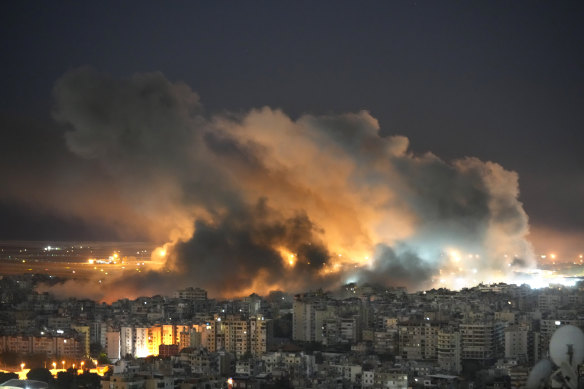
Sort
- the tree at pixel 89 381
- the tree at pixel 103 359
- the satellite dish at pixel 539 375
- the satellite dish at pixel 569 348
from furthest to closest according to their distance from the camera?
the tree at pixel 103 359 → the tree at pixel 89 381 → the satellite dish at pixel 569 348 → the satellite dish at pixel 539 375

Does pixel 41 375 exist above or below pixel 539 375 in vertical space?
below

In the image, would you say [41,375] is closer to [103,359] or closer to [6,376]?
[6,376]

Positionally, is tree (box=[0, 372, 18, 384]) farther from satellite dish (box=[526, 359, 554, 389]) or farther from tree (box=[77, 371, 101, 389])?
satellite dish (box=[526, 359, 554, 389])

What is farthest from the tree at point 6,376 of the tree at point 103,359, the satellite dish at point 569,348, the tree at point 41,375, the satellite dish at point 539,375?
the satellite dish at point 569,348

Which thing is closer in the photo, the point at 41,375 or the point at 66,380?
the point at 66,380

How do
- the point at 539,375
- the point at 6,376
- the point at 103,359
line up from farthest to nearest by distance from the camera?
1. the point at 103,359
2. the point at 6,376
3. the point at 539,375

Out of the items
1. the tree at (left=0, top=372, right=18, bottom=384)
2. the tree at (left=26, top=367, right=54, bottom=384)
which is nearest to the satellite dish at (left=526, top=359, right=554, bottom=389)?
the tree at (left=26, top=367, right=54, bottom=384)

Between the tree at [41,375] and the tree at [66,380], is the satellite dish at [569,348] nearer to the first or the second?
the tree at [66,380]

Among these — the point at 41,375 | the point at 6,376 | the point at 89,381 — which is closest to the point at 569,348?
the point at 89,381

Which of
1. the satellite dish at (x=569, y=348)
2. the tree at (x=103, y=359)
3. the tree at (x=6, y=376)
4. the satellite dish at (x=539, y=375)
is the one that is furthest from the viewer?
the tree at (x=103, y=359)
